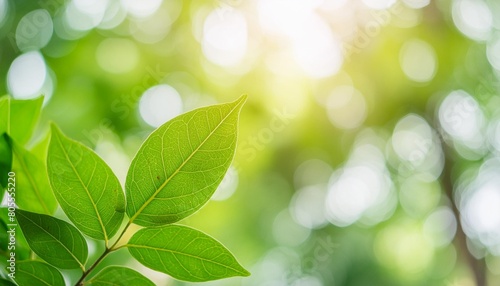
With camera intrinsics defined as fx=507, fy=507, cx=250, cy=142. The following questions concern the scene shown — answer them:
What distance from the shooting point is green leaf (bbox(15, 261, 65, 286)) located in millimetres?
340

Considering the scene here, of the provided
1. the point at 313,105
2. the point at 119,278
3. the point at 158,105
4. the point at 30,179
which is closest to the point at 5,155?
the point at 30,179

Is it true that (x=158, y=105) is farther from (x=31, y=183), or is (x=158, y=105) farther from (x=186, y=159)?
(x=186, y=159)

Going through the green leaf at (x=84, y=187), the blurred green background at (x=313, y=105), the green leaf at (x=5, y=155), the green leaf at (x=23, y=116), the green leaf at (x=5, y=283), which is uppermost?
the green leaf at (x=23, y=116)

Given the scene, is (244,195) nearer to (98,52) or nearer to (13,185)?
(98,52)

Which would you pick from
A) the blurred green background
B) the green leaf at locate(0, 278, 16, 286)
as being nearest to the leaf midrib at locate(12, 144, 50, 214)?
the green leaf at locate(0, 278, 16, 286)

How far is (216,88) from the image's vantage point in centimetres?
188

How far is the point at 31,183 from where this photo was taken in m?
0.42

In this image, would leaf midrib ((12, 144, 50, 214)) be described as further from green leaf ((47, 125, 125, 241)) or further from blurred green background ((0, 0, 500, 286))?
blurred green background ((0, 0, 500, 286))

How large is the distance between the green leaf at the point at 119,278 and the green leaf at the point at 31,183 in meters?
0.11

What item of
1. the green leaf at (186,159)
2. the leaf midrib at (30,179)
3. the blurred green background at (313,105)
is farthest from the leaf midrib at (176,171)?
the blurred green background at (313,105)

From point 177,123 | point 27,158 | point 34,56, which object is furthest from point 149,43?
point 177,123

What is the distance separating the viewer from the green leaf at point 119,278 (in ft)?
1.16

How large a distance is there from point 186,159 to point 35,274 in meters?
0.13

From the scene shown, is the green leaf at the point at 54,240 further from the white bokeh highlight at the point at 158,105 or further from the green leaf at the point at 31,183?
the white bokeh highlight at the point at 158,105
